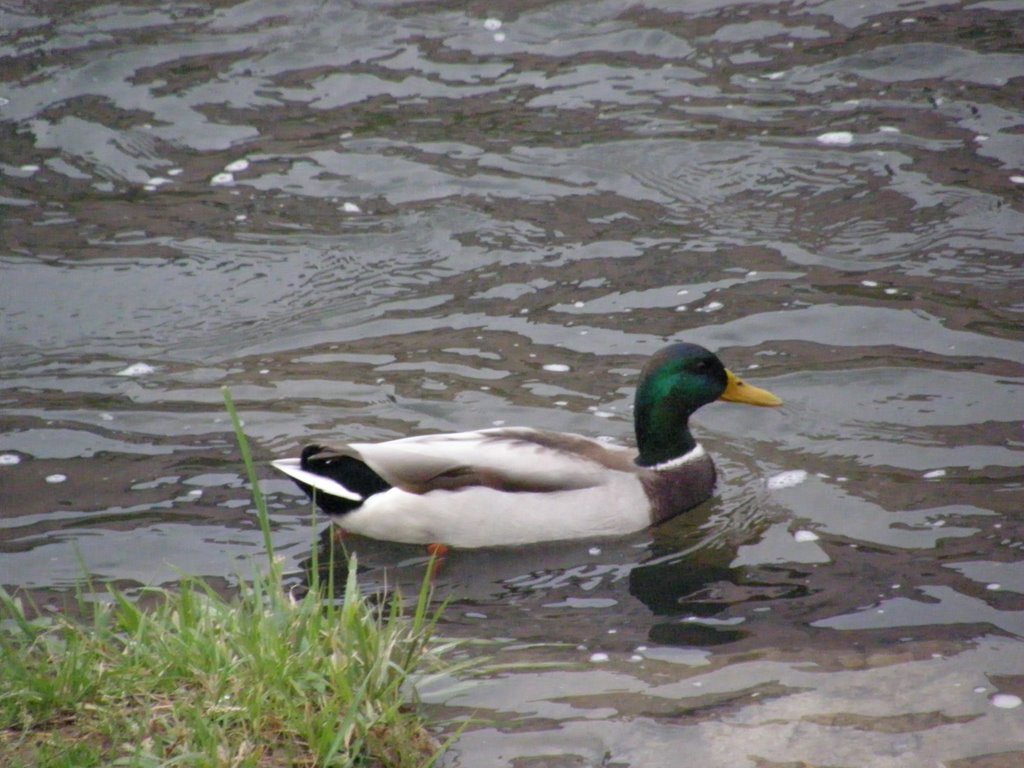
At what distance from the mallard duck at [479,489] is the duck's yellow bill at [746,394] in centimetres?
57

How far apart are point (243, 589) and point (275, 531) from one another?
196 centimetres

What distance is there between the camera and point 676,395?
624 centimetres

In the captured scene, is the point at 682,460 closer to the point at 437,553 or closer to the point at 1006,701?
the point at 437,553

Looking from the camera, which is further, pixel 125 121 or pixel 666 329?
pixel 125 121

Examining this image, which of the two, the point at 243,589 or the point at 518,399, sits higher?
the point at 243,589

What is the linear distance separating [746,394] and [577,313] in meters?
1.50

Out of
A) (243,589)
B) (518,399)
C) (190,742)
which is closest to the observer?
(190,742)

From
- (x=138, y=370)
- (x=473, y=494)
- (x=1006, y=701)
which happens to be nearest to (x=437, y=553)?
(x=473, y=494)

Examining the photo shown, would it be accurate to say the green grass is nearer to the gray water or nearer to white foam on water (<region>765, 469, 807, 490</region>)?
the gray water

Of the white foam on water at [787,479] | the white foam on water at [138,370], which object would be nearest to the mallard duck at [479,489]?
the white foam on water at [787,479]

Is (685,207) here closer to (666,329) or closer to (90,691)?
(666,329)

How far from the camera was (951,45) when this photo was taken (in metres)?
10.4

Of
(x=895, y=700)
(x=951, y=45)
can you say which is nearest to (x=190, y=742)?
(x=895, y=700)

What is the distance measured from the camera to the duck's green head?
6188mm
